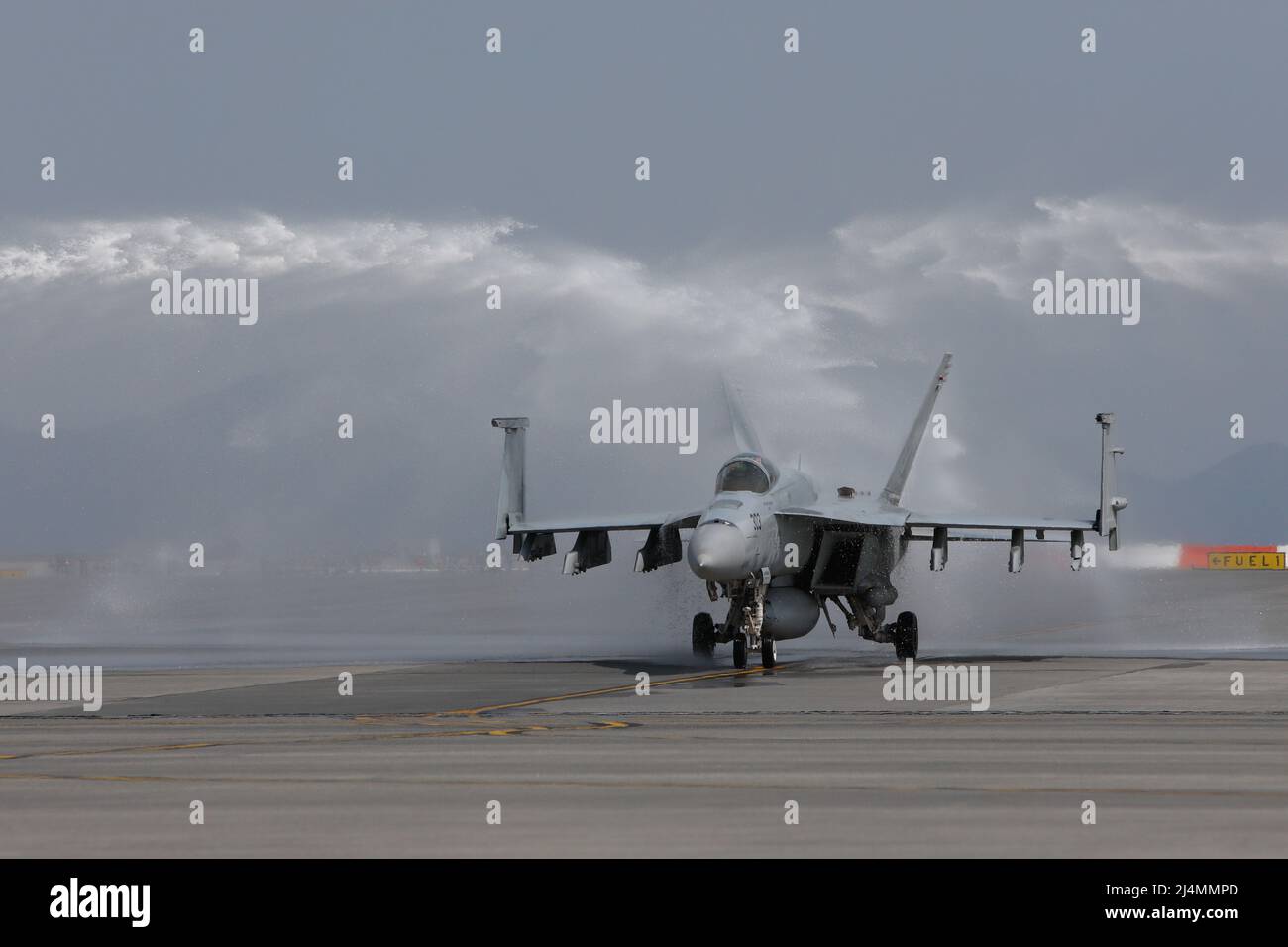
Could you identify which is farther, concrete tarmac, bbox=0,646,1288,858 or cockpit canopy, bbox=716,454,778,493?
cockpit canopy, bbox=716,454,778,493

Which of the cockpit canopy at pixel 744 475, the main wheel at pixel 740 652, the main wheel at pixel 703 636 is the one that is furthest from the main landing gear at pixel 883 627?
the cockpit canopy at pixel 744 475

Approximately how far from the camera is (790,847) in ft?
34.6

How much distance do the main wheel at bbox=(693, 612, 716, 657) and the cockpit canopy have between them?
15.6ft

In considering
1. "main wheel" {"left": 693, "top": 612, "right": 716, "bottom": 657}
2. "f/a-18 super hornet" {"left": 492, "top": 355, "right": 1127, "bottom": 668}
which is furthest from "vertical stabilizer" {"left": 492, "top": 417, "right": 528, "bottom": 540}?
"main wheel" {"left": 693, "top": 612, "right": 716, "bottom": 657}

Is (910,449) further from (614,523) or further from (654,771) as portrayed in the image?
(654,771)

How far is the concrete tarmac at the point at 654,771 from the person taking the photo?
10977 mm

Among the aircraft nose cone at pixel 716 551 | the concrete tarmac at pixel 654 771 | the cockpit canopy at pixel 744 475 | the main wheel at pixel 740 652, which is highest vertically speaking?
the cockpit canopy at pixel 744 475

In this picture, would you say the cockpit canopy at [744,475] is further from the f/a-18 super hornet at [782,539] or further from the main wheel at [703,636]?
the main wheel at [703,636]

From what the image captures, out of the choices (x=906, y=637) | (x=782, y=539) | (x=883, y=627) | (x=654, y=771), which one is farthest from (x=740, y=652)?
(x=654, y=771)

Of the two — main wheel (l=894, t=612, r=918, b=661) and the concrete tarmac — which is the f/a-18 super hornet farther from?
the concrete tarmac

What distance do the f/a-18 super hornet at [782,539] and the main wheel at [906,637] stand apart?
0.02 m

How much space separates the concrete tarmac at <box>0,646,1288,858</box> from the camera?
1098 centimetres

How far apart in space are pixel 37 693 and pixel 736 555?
11.4 meters
